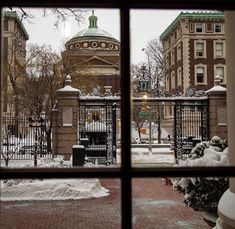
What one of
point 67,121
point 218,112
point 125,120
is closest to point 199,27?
point 218,112

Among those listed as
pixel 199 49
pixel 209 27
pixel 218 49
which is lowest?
pixel 199 49

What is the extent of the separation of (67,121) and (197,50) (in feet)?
113

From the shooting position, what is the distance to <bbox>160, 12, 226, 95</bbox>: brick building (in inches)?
1914

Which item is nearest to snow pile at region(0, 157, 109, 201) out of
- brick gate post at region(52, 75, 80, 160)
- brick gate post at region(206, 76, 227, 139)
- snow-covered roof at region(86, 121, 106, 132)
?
brick gate post at region(52, 75, 80, 160)

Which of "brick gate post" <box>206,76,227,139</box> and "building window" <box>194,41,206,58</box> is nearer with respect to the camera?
"brick gate post" <box>206,76,227,139</box>

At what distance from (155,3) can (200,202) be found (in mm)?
6106

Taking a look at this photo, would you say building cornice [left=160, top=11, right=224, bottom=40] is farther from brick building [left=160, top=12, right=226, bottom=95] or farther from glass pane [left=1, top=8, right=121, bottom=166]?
glass pane [left=1, top=8, right=121, bottom=166]

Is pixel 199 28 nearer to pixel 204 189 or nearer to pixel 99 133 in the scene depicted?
pixel 99 133

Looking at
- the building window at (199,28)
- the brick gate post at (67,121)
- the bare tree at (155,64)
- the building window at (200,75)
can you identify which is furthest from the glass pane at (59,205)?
the building window at (199,28)

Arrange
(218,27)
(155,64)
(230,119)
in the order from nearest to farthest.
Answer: (230,119) < (155,64) < (218,27)

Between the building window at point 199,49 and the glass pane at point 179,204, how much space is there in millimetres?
38215

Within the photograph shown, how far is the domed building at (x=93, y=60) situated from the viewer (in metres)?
31.2

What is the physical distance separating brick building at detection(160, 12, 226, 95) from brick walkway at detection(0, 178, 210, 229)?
3826cm

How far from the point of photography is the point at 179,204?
10219 mm
